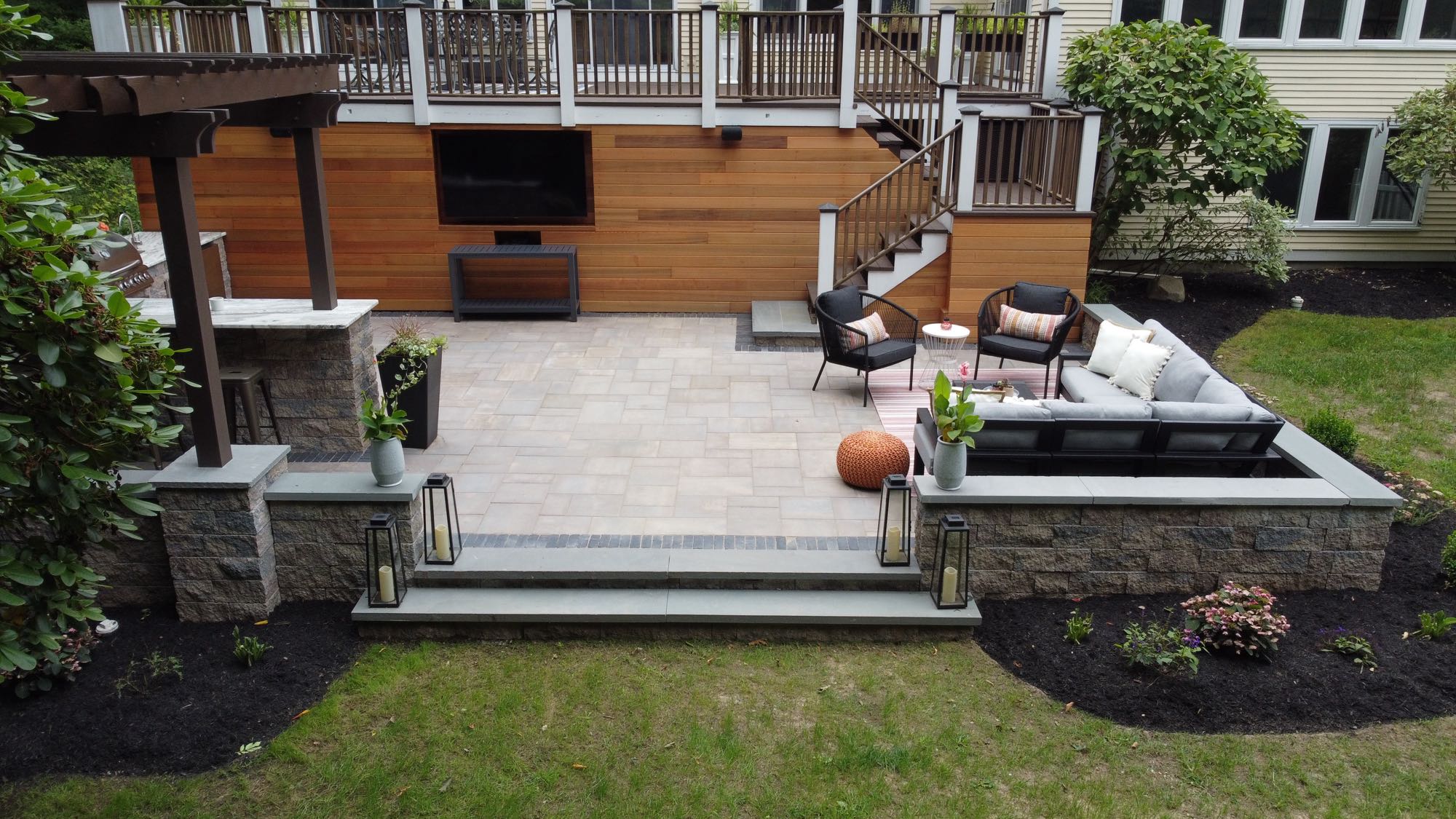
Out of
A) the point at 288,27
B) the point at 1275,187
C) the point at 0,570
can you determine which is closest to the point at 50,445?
the point at 0,570

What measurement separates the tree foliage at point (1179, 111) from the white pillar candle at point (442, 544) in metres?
8.19

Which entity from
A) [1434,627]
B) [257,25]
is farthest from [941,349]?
[257,25]

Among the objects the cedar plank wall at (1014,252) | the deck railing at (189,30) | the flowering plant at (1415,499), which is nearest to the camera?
the flowering plant at (1415,499)

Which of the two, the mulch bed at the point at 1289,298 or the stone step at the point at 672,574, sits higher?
the mulch bed at the point at 1289,298

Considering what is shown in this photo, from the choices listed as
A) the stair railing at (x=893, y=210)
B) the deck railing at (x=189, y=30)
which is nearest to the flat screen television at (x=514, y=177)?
the deck railing at (x=189, y=30)

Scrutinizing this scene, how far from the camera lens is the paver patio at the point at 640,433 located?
6797 millimetres

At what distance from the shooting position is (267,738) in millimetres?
4926

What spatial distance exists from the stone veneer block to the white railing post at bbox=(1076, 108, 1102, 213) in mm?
7591

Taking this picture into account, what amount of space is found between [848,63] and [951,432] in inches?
254

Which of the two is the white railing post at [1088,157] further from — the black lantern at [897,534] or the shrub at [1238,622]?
the shrub at [1238,622]

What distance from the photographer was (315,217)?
25.0ft

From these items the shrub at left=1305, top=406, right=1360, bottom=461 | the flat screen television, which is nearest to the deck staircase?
the shrub at left=1305, top=406, right=1360, bottom=461

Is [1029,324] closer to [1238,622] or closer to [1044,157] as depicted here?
[1044,157]

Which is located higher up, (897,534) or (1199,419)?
(1199,419)
